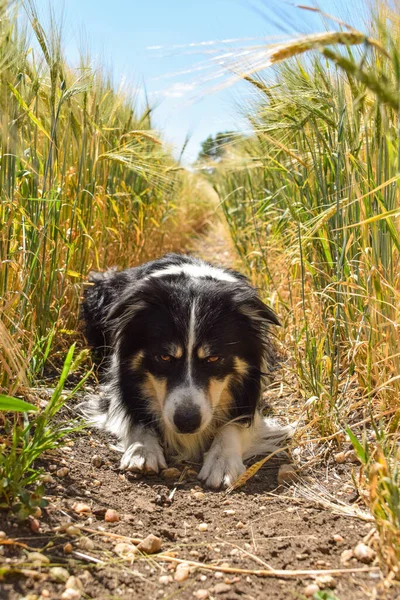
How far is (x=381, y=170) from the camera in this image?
243 centimetres

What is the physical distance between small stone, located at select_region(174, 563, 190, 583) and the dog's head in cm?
79

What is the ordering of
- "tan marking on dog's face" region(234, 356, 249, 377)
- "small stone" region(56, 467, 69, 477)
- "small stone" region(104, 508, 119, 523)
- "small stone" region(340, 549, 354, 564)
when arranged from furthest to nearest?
"tan marking on dog's face" region(234, 356, 249, 377), "small stone" region(56, 467, 69, 477), "small stone" region(104, 508, 119, 523), "small stone" region(340, 549, 354, 564)

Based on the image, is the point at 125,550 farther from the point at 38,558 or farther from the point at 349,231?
the point at 349,231

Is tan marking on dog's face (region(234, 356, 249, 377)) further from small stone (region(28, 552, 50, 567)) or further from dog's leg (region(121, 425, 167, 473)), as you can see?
small stone (region(28, 552, 50, 567))

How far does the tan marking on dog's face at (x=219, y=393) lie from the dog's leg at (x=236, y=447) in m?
0.11

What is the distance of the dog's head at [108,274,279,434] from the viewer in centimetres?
251

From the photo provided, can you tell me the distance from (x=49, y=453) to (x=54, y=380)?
0.79 meters

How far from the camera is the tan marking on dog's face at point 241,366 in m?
2.73

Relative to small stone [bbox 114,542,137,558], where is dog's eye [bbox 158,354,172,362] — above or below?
above

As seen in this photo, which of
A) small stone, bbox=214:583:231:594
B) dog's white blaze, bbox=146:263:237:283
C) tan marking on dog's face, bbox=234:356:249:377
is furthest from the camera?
dog's white blaze, bbox=146:263:237:283

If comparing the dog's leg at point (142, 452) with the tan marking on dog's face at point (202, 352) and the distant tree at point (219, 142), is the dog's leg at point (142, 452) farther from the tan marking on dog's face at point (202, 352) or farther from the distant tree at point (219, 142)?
A: the distant tree at point (219, 142)

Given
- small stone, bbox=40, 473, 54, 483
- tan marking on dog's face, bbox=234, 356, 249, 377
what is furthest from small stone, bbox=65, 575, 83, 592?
tan marking on dog's face, bbox=234, 356, 249, 377

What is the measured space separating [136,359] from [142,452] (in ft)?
1.51

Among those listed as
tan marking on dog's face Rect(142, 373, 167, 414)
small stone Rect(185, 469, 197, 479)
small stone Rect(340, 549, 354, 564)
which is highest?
tan marking on dog's face Rect(142, 373, 167, 414)
